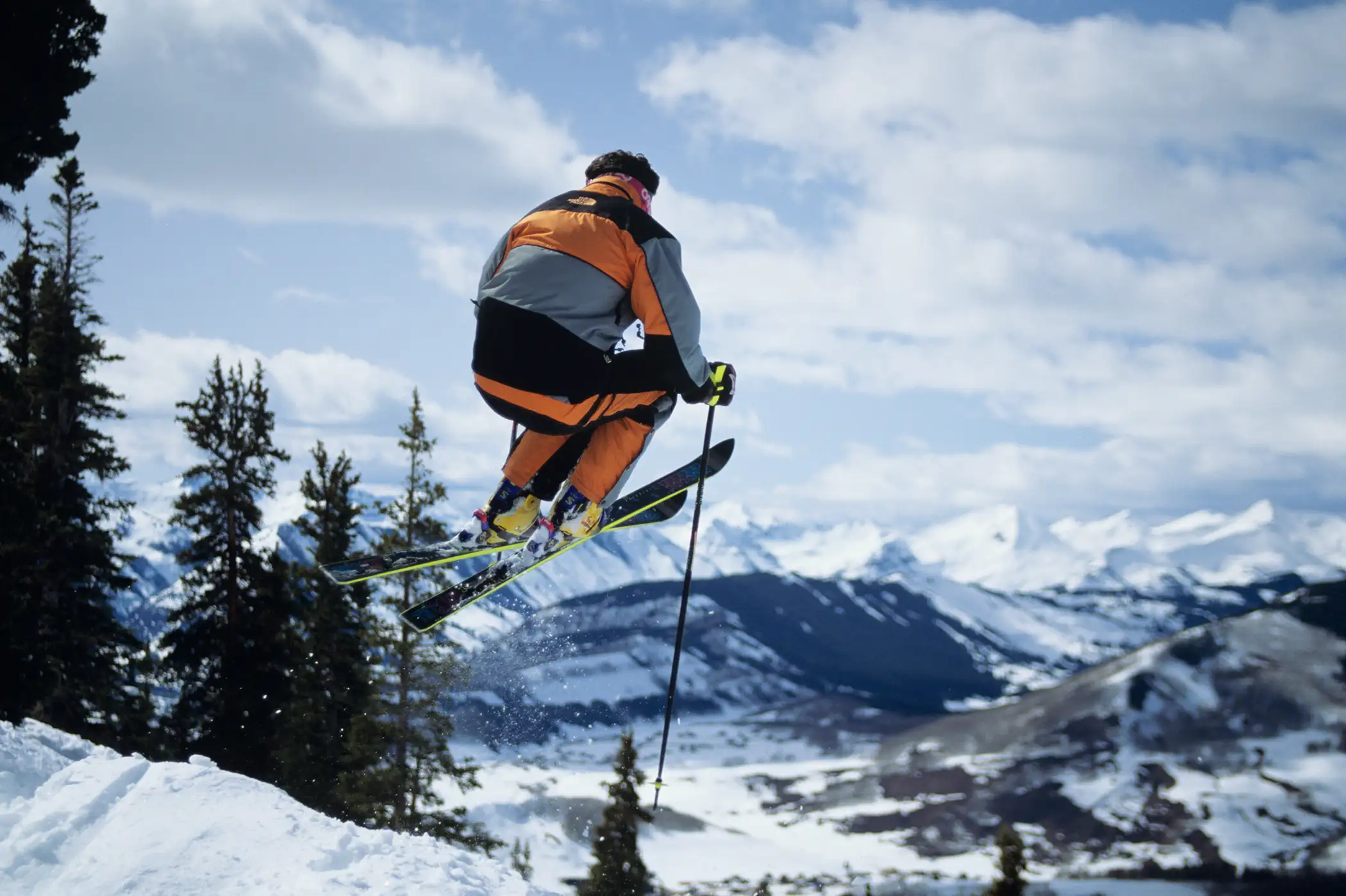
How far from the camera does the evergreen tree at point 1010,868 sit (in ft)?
102

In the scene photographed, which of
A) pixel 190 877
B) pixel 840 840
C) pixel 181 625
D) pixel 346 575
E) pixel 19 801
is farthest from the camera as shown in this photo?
pixel 840 840

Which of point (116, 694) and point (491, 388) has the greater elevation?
point (491, 388)

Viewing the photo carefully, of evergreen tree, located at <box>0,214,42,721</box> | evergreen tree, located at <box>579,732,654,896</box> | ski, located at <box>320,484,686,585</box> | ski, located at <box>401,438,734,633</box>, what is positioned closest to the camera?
ski, located at <box>320,484,686,585</box>

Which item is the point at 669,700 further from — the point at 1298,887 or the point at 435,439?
the point at 1298,887

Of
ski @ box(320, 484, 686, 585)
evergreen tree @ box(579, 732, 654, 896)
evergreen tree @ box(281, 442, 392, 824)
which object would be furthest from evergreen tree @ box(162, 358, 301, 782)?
ski @ box(320, 484, 686, 585)

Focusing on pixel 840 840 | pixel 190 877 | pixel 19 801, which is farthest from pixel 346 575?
pixel 840 840

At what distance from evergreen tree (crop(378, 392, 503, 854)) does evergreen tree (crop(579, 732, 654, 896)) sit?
5.88m

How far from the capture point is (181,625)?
24.9 m

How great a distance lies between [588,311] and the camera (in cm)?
600

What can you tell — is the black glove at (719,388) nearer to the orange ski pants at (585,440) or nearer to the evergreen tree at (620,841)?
the orange ski pants at (585,440)

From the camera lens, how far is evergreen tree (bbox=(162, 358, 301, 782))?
77.6 feet

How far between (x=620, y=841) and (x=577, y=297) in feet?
82.8

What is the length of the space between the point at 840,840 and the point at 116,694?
194725 millimetres

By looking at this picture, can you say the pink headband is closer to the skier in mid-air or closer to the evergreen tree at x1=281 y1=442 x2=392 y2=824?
the skier in mid-air
